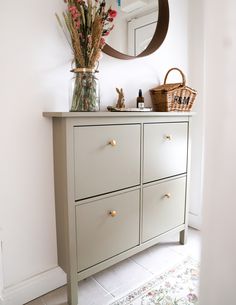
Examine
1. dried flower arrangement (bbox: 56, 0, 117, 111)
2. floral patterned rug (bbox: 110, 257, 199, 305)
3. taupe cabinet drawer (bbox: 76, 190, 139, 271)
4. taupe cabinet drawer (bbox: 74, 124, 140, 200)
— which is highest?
dried flower arrangement (bbox: 56, 0, 117, 111)

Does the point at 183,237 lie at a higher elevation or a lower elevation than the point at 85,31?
lower

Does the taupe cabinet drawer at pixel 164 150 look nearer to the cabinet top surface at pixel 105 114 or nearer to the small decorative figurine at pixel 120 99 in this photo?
the cabinet top surface at pixel 105 114

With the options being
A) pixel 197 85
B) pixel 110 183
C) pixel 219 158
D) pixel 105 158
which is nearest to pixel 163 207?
pixel 110 183

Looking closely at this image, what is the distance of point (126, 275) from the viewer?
1490 millimetres

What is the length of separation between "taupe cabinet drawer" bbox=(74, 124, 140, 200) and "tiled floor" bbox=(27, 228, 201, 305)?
0.58 metres

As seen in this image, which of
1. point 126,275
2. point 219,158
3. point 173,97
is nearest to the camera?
point 219,158

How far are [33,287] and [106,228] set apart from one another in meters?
0.52

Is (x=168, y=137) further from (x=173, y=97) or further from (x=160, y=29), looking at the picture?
(x=160, y=29)

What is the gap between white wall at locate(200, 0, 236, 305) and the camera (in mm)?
386

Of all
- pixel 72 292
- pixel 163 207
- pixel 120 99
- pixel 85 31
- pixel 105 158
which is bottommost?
pixel 72 292

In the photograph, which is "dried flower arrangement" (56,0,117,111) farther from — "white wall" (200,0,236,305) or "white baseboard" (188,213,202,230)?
"white baseboard" (188,213,202,230)

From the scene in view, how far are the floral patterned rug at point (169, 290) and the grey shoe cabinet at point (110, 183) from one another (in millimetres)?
201

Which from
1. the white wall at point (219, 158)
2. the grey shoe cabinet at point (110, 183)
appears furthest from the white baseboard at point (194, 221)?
the white wall at point (219, 158)

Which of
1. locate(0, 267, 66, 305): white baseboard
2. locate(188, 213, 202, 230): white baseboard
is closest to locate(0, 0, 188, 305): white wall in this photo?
locate(0, 267, 66, 305): white baseboard
